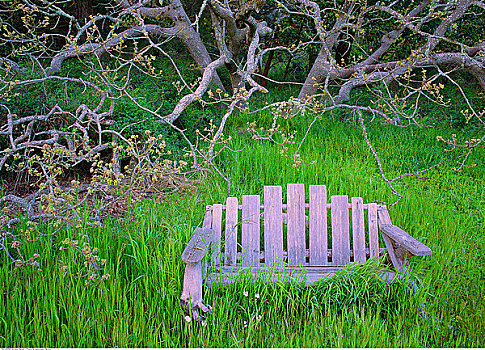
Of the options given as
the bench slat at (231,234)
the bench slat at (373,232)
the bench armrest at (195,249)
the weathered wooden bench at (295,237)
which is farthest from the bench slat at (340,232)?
the bench armrest at (195,249)

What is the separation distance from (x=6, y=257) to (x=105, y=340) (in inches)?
47.1

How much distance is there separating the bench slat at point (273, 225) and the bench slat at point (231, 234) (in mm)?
262

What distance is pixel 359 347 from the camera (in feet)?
8.10

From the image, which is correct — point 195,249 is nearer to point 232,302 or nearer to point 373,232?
point 232,302

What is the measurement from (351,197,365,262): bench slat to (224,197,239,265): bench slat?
1009 mm

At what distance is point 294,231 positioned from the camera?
10.8 feet

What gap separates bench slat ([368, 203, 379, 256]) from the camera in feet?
10.7

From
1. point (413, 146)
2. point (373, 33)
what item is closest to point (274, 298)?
point (413, 146)

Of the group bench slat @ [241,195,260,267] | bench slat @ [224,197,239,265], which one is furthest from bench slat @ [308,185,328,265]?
bench slat @ [224,197,239,265]

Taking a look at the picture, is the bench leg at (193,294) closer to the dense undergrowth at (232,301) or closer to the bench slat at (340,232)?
the dense undergrowth at (232,301)

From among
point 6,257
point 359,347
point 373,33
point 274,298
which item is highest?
point 373,33

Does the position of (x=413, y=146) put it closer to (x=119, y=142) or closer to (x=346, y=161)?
(x=346, y=161)

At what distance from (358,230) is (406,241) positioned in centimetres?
55

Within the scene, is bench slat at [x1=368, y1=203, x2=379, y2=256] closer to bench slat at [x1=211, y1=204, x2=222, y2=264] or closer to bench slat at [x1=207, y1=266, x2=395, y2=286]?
bench slat at [x1=207, y1=266, x2=395, y2=286]
